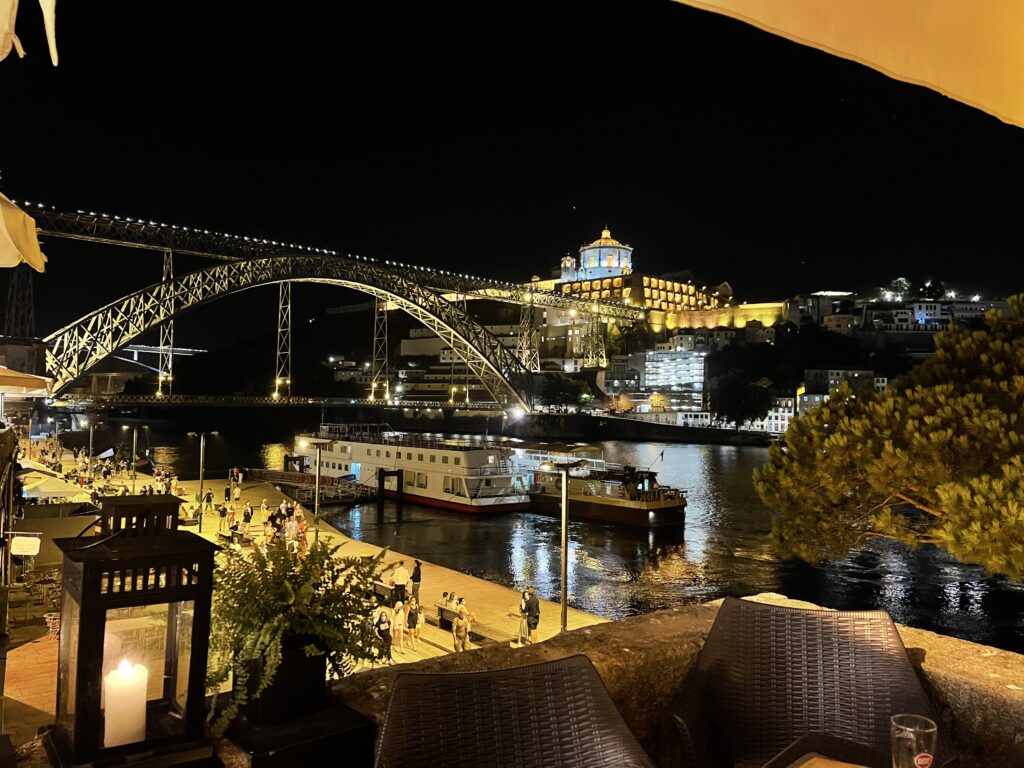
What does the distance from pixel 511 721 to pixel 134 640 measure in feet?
2.42

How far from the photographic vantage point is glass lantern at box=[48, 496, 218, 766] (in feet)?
4.02

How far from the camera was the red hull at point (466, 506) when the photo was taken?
2105cm

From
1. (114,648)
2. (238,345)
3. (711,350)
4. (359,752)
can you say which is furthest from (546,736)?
(238,345)

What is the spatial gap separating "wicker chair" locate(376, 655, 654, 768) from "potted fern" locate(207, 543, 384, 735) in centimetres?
20

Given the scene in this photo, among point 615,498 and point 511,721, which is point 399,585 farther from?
point 615,498

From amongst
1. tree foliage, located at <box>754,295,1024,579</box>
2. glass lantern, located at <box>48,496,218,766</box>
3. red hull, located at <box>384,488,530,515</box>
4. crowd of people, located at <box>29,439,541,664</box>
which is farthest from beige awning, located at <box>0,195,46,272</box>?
red hull, located at <box>384,488,530,515</box>

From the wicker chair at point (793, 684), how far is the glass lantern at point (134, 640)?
1113mm

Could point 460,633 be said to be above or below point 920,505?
below

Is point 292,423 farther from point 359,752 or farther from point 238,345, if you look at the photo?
point 359,752

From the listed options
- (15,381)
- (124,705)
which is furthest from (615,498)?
(124,705)

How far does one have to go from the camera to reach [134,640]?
1.29m

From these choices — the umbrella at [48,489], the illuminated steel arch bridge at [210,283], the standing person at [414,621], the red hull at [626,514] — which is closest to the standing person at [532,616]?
the standing person at [414,621]

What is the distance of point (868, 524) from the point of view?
470 centimetres

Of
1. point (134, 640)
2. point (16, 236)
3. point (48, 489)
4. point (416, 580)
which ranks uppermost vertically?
point (16, 236)
